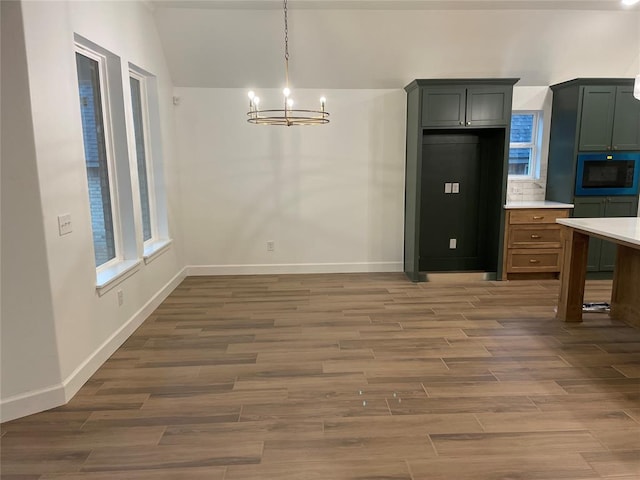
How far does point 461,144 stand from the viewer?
18.1ft

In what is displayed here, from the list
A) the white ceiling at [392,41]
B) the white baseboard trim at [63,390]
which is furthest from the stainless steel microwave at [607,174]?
the white baseboard trim at [63,390]

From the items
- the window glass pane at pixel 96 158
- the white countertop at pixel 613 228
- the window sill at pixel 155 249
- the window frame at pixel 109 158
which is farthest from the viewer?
the window sill at pixel 155 249

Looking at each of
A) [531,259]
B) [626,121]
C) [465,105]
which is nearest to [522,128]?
[626,121]

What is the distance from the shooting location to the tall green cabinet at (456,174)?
503cm

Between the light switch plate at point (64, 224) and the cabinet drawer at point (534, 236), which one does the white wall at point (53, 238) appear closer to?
the light switch plate at point (64, 224)

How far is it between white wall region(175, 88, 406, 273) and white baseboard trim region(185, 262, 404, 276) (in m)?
0.01

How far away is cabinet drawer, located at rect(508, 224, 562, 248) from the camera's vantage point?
17.2ft

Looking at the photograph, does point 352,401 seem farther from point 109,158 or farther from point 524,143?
point 524,143

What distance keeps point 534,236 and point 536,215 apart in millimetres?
256

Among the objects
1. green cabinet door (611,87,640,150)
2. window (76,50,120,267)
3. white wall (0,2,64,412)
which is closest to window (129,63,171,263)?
window (76,50,120,267)

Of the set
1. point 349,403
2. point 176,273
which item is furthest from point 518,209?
point 176,273

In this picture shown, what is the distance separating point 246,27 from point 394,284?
11.2 ft

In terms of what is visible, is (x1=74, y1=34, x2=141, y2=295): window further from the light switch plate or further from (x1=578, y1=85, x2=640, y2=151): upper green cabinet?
(x1=578, y1=85, x2=640, y2=151): upper green cabinet

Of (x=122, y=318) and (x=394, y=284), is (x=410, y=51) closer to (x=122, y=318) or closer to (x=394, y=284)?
(x=394, y=284)
